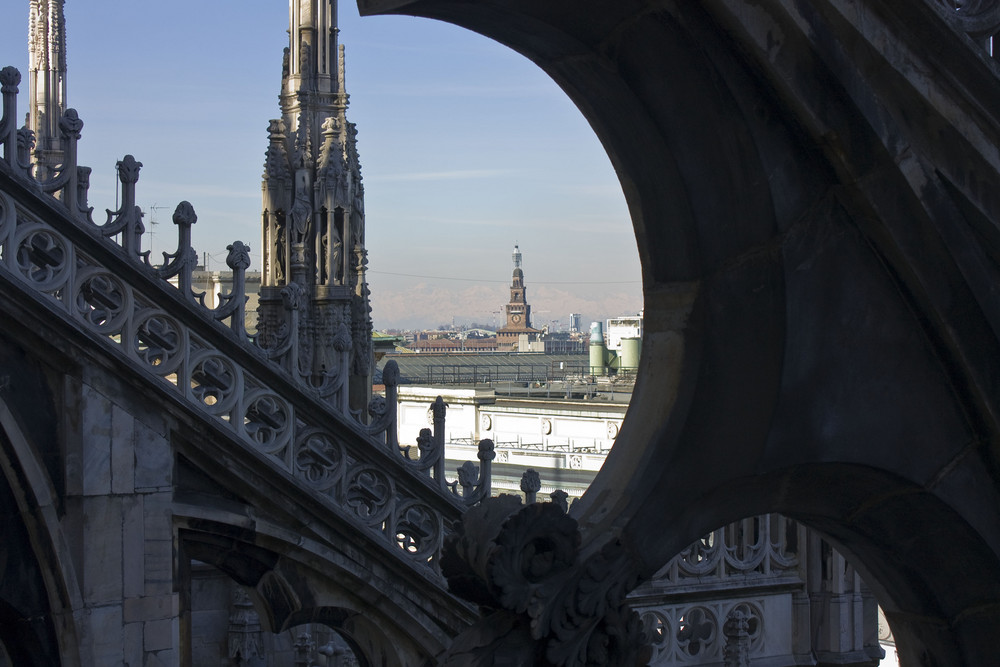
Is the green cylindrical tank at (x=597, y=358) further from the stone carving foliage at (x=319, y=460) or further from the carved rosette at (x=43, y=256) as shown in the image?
the carved rosette at (x=43, y=256)

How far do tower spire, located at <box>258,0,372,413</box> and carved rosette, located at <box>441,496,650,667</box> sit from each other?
13.5 meters

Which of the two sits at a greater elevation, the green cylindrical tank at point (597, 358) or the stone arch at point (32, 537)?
the green cylindrical tank at point (597, 358)

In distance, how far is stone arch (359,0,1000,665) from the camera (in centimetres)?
238

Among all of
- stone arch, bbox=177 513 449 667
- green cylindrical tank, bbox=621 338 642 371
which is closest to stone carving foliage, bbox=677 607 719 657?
stone arch, bbox=177 513 449 667

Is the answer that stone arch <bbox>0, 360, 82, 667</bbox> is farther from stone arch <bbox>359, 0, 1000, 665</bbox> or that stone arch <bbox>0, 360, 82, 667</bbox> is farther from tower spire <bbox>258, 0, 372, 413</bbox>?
tower spire <bbox>258, 0, 372, 413</bbox>

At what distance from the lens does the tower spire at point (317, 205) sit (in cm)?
1605

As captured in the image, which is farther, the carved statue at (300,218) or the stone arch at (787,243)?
the carved statue at (300,218)

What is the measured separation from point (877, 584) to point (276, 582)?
539 cm

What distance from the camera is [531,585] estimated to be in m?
2.16

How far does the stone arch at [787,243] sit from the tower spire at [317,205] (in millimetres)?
13293

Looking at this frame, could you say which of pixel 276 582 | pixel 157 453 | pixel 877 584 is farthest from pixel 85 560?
pixel 877 584

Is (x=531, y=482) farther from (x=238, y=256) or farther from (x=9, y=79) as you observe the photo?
(x=9, y=79)

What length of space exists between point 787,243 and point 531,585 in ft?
2.84

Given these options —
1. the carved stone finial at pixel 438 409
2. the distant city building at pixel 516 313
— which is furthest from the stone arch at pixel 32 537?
the distant city building at pixel 516 313
